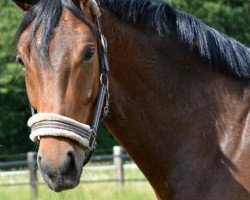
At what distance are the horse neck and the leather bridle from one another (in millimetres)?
158

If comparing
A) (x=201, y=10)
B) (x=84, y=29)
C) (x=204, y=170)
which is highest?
(x=84, y=29)

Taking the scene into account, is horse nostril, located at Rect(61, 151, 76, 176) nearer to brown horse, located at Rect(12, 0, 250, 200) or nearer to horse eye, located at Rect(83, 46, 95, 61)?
brown horse, located at Rect(12, 0, 250, 200)

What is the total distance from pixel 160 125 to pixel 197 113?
0.74ft

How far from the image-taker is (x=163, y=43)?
404 cm

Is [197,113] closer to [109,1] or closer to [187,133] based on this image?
[187,133]

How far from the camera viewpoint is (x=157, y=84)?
4.00m

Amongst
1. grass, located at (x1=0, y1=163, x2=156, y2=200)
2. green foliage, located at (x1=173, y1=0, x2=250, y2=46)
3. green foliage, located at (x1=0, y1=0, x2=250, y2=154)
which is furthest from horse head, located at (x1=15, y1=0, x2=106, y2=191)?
green foliage, located at (x1=173, y1=0, x2=250, y2=46)

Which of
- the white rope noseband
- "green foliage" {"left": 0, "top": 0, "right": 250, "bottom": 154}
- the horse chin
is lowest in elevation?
"green foliage" {"left": 0, "top": 0, "right": 250, "bottom": 154}

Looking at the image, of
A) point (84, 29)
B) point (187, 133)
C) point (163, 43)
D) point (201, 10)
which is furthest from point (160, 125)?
point (201, 10)

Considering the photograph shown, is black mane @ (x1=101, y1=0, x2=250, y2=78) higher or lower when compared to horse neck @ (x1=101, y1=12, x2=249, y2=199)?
higher

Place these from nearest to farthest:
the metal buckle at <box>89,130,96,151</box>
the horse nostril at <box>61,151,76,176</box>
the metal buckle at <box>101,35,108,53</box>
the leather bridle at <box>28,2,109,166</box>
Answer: the horse nostril at <box>61,151,76,176</box> → the leather bridle at <box>28,2,109,166</box> → the metal buckle at <box>89,130,96,151</box> → the metal buckle at <box>101,35,108,53</box>

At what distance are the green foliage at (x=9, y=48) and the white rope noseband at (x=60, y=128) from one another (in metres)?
9.50

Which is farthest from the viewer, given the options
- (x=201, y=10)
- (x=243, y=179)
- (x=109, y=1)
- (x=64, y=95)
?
(x=201, y=10)

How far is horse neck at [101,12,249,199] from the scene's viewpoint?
390cm
